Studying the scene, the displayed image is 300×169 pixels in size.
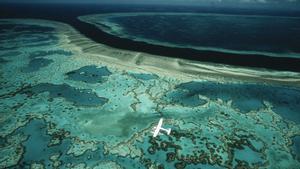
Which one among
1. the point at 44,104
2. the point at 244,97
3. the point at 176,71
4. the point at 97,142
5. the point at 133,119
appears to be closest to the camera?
the point at 97,142

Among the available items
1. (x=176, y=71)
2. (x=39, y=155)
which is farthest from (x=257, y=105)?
(x=39, y=155)

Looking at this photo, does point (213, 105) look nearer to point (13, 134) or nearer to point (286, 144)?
point (286, 144)

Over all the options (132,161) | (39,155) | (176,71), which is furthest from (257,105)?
(39,155)

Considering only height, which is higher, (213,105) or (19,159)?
(213,105)

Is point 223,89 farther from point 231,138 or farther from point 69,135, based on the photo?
point 69,135

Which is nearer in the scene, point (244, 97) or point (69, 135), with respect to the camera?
point (69, 135)

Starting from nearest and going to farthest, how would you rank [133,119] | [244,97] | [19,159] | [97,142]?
[19,159] < [97,142] < [133,119] < [244,97]
